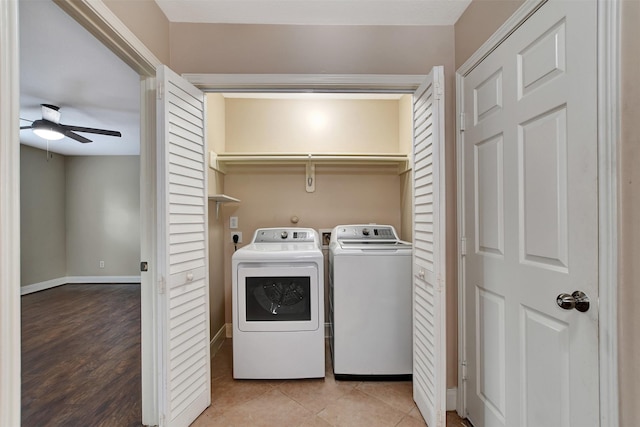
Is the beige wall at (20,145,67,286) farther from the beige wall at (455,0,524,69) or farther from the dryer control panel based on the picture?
the beige wall at (455,0,524,69)

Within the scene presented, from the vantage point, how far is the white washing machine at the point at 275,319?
Result: 80.7 inches

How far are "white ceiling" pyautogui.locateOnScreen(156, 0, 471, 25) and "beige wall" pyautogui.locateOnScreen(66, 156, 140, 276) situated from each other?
4.63 meters

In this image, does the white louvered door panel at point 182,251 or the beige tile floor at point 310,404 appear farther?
the beige tile floor at point 310,404

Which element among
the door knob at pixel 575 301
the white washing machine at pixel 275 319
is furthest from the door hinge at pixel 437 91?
the white washing machine at pixel 275 319

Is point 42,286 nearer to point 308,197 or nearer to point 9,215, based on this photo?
point 308,197

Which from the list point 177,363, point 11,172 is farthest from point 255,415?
point 11,172

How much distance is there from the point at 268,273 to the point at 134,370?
1346mm

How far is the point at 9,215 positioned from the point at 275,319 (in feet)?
5.13

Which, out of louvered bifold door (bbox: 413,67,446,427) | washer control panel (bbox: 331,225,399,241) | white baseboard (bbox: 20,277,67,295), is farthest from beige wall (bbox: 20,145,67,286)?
louvered bifold door (bbox: 413,67,446,427)

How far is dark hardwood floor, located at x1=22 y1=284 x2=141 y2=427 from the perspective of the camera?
1779 millimetres

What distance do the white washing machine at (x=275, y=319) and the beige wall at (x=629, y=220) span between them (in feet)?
4.95

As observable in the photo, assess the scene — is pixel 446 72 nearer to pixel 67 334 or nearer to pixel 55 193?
pixel 67 334

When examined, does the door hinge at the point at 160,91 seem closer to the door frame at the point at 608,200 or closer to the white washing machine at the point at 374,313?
the white washing machine at the point at 374,313

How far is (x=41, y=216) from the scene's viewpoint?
4930mm
